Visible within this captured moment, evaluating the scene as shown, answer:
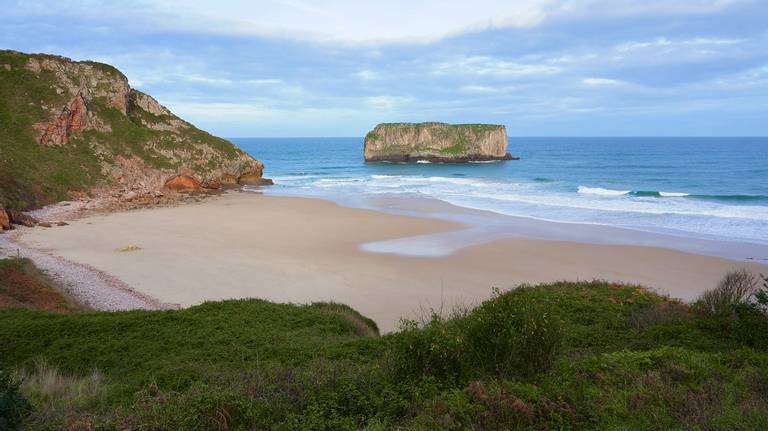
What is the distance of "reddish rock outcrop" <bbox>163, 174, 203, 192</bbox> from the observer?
50500 millimetres

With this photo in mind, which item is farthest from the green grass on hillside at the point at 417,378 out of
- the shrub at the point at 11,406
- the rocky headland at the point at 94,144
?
the rocky headland at the point at 94,144

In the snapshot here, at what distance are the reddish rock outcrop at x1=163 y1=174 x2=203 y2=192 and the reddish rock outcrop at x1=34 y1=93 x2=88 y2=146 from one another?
9805 millimetres

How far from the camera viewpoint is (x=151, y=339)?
39.5ft

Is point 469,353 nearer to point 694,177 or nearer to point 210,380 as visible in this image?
point 210,380

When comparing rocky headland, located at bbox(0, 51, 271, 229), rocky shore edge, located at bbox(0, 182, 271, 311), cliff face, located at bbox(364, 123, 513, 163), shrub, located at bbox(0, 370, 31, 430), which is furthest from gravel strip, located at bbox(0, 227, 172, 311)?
cliff face, located at bbox(364, 123, 513, 163)

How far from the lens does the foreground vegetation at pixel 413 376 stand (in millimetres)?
6523

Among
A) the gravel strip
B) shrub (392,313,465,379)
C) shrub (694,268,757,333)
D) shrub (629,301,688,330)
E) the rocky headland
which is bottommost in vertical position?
the gravel strip

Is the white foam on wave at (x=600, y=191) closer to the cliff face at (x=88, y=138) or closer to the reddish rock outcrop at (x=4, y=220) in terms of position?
the cliff face at (x=88, y=138)

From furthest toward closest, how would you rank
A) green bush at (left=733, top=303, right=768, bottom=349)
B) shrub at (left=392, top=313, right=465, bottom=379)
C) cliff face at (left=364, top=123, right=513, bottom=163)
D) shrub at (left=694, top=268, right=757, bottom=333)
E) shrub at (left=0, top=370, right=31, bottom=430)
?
cliff face at (left=364, top=123, right=513, bottom=163)
shrub at (left=694, top=268, right=757, bottom=333)
green bush at (left=733, top=303, right=768, bottom=349)
shrub at (left=392, top=313, right=465, bottom=379)
shrub at (left=0, top=370, right=31, bottom=430)

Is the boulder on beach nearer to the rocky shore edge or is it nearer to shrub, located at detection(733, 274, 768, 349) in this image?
the rocky shore edge

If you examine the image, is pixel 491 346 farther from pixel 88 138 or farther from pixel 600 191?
pixel 88 138

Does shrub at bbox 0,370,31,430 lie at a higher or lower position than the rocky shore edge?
higher

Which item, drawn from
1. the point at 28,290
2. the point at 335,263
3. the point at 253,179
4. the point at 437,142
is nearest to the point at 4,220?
the point at 28,290

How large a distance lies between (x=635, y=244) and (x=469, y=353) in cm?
2220
